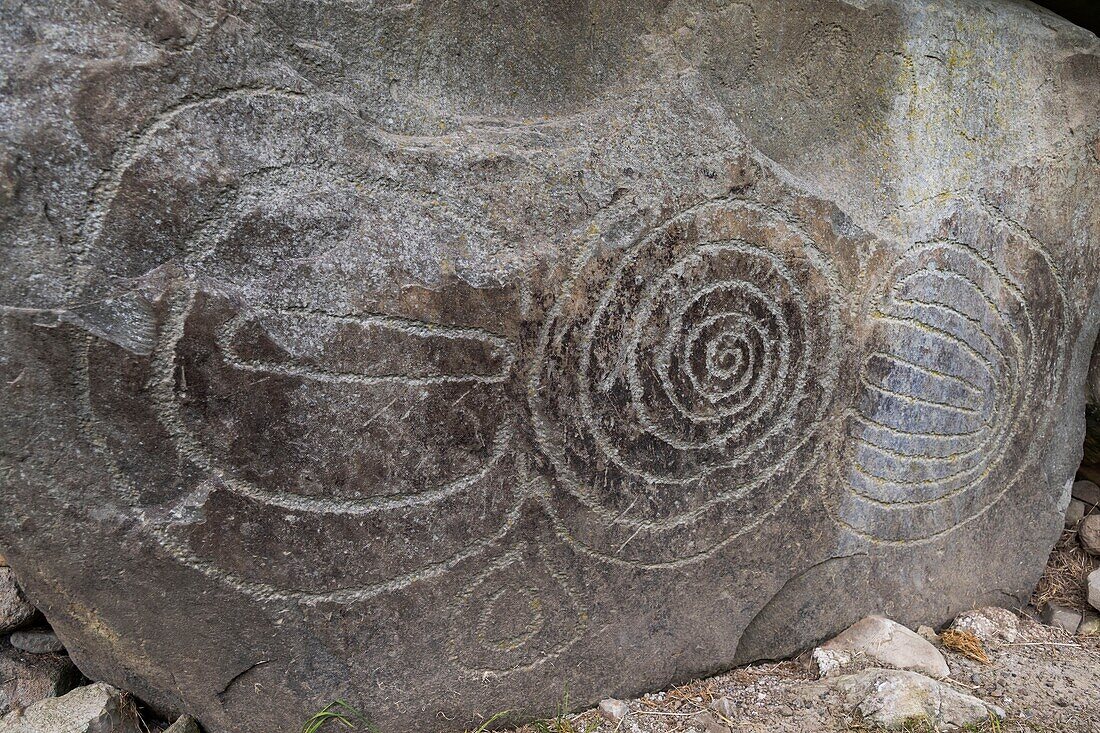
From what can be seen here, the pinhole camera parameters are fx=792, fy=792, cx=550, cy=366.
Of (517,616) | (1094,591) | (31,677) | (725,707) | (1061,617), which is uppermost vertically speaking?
(1094,591)

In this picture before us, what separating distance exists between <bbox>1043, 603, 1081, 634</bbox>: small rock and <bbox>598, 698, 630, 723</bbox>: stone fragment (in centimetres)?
151

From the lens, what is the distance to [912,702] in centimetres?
179

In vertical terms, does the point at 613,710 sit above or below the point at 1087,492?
below

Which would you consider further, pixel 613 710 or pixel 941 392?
pixel 941 392

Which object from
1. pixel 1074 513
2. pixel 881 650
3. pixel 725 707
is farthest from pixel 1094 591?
pixel 725 707

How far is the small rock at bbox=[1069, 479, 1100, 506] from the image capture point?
2.78 m

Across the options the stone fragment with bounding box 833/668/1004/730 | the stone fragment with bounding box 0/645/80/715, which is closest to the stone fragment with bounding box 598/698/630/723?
the stone fragment with bounding box 833/668/1004/730

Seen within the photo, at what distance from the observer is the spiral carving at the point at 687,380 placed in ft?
5.52

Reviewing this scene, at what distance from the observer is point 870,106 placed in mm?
1848

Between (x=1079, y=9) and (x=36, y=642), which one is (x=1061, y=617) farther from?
(x=36, y=642)

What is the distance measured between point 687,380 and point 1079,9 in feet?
6.83

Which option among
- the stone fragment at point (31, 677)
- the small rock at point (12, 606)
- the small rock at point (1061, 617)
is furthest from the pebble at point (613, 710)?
the small rock at point (1061, 617)

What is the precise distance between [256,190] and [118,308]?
12.1 inches

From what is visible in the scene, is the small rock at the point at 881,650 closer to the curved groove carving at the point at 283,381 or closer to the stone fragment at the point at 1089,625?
the stone fragment at the point at 1089,625
